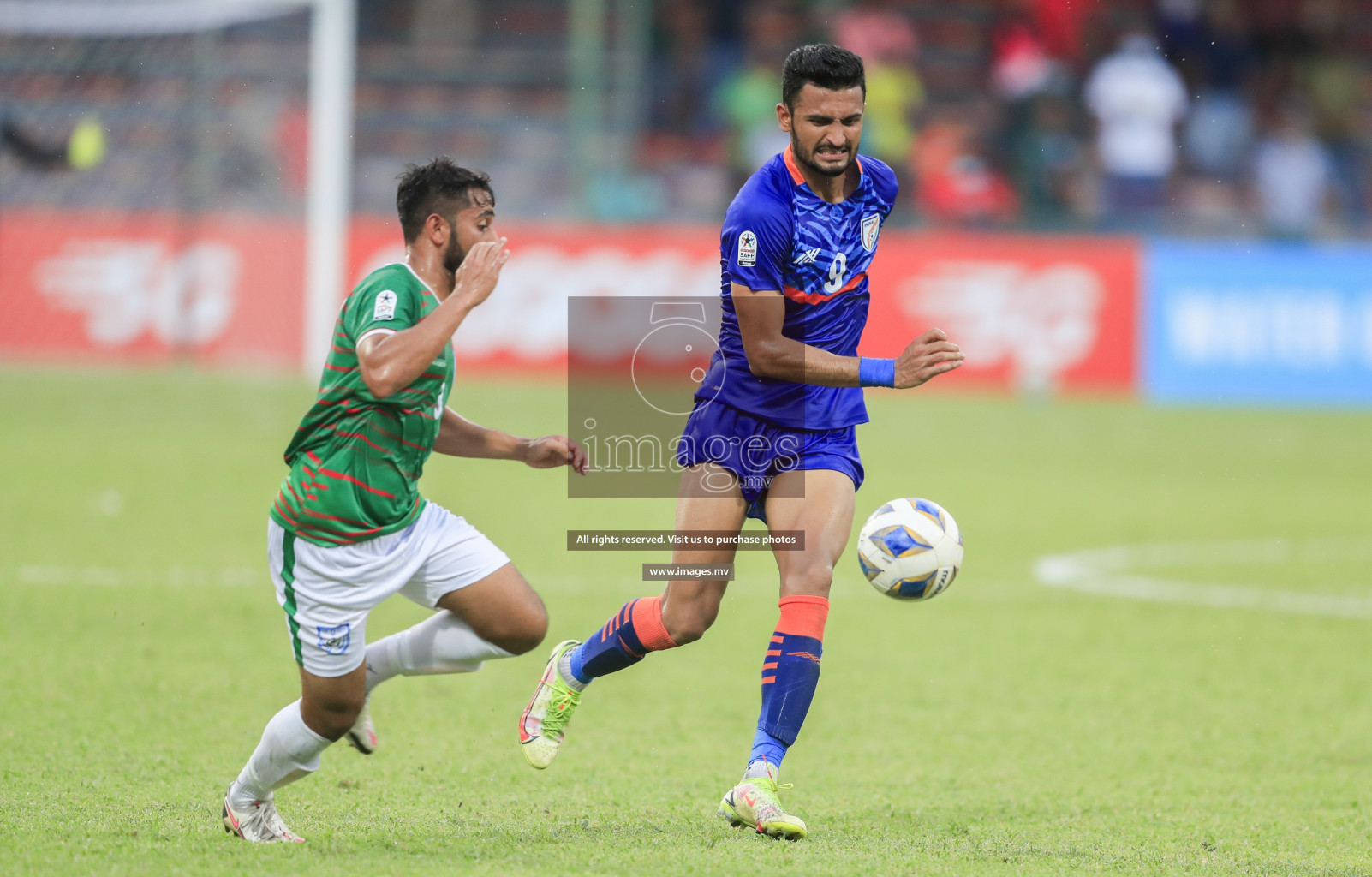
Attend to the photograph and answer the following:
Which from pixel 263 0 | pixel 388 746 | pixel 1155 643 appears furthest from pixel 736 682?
pixel 263 0

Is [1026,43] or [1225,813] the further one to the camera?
[1026,43]

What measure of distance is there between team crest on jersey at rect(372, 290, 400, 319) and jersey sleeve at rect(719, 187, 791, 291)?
1082mm

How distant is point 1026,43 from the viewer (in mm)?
21344

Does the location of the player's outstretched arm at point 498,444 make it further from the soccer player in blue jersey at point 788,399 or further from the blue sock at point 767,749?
the blue sock at point 767,749

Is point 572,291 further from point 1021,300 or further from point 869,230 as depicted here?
point 869,230

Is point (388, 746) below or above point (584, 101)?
below

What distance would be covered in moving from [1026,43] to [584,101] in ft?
19.5

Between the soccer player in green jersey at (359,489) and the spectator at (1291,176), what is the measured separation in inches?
689

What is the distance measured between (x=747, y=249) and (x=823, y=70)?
1.92 feet

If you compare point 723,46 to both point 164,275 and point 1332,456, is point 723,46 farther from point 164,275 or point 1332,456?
point 1332,456

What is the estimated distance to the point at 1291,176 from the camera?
68.6 feet

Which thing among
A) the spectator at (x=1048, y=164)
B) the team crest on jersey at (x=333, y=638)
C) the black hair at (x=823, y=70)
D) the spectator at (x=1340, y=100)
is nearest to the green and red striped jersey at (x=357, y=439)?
the team crest on jersey at (x=333, y=638)

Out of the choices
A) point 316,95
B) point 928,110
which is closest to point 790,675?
point 316,95

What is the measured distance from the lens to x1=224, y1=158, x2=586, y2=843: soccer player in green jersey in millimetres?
4457
